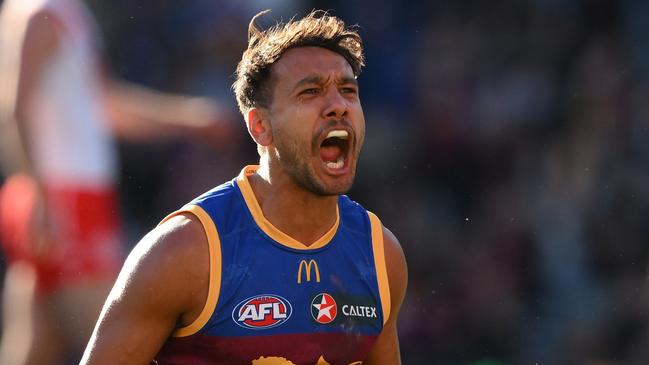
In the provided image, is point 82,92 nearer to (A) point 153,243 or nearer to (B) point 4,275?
(A) point 153,243

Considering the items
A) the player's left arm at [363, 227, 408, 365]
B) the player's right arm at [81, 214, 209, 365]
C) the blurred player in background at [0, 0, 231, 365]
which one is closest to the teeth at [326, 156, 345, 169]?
Answer: the player's left arm at [363, 227, 408, 365]

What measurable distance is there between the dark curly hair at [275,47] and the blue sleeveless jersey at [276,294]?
30 centimetres

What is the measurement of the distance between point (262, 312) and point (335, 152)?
615 mm

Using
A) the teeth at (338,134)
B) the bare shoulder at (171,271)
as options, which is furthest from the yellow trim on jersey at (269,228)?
the teeth at (338,134)

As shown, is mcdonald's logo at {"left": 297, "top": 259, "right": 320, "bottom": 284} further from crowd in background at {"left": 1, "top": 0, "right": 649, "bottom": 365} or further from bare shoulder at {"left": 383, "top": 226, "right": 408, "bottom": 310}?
crowd in background at {"left": 1, "top": 0, "right": 649, "bottom": 365}

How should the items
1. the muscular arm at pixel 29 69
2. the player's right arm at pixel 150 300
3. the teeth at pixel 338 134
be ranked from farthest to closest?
the muscular arm at pixel 29 69, the teeth at pixel 338 134, the player's right arm at pixel 150 300

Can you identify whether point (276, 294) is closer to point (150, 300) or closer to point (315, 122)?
point (150, 300)

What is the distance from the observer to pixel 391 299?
14.5 feet

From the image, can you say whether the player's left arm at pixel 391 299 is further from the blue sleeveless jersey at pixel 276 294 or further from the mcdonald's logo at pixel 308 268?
the mcdonald's logo at pixel 308 268

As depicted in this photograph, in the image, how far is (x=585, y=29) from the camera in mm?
9648

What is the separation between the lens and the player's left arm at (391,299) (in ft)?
14.5

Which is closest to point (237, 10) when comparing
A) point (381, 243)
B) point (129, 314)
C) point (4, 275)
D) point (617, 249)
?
point (4, 275)

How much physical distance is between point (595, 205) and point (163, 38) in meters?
3.47

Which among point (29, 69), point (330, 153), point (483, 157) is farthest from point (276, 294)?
point (483, 157)
